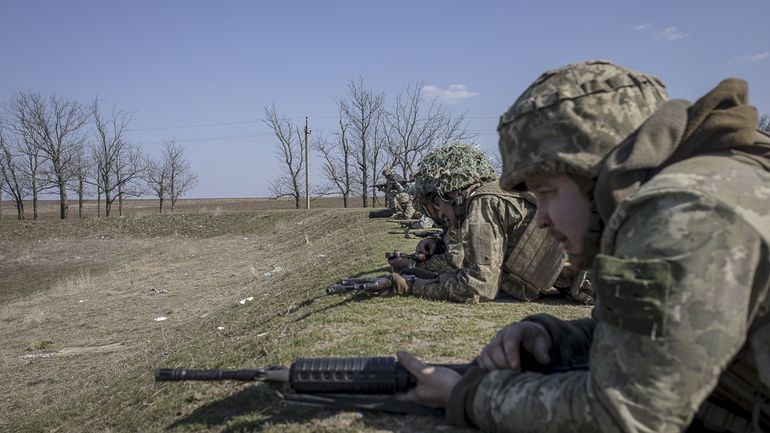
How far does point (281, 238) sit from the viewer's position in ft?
88.9

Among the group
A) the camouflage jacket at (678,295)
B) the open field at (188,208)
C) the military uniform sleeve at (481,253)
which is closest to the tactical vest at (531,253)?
the military uniform sleeve at (481,253)

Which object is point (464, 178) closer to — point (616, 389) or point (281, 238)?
point (616, 389)

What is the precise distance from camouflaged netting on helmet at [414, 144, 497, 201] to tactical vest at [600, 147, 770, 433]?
4.53 metres

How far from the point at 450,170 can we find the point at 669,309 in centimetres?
491

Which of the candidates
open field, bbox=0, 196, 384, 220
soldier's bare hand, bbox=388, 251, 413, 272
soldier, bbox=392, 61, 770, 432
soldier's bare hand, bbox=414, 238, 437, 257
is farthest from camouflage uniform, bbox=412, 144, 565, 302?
open field, bbox=0, 196, 384, 220

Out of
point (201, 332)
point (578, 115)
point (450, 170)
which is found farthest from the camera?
point (201, 332)

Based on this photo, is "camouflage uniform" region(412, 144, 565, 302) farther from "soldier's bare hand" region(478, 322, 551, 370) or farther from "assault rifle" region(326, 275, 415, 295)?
"soldier's bare hand" region(478, 322, 551, 370)

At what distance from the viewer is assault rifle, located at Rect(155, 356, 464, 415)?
2.67m

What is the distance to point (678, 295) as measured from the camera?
5.26ft

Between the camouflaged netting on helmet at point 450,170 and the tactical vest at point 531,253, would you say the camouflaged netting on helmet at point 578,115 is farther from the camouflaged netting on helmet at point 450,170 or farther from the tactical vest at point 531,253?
the camouflaged netting on helmet at point 450,170

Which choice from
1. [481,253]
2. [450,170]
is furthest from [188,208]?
[481,253]

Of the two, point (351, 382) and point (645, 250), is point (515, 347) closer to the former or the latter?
point (351, 382)

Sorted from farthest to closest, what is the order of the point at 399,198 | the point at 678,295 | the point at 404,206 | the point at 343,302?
the point at 399,198
the point at 404,206
the point at 343,302
the point at 678,295

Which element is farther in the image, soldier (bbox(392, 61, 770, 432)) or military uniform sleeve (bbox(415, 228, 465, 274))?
military uniform sleeve (bbox(415, 228, 465, 274))
